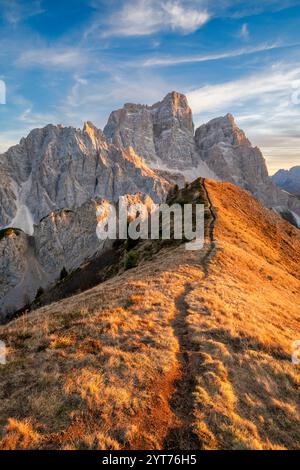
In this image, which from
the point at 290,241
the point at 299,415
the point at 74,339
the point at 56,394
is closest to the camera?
the point at 56,394

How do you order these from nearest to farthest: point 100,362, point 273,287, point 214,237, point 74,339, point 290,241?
point 100,362 → point 74,339 → point 273,287 → point 214,237 → point 290,241

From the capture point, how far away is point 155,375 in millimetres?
13156

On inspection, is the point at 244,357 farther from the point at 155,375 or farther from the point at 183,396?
the point at 155,375

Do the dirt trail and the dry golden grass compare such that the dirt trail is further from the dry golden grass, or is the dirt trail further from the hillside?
the dry golden grass

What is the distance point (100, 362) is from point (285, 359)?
391 inches

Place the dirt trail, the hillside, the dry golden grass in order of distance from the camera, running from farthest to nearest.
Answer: the dry golden grass, the hillside, the dirt trail

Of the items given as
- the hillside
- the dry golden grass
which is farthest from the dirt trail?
the dry golden grass

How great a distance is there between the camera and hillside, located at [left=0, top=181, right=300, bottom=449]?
1009cm

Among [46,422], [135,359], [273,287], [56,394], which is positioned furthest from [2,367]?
[273,287]

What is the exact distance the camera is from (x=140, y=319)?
18344mm

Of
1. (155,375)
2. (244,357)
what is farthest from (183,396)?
(244,357)

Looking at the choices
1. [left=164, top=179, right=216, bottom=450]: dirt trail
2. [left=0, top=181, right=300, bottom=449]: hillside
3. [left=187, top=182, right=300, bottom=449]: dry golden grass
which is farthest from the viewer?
[left=187, top=182, right=300, bottom=449]: dry golden grass

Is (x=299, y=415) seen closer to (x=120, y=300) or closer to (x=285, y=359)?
(x=285, y=359)

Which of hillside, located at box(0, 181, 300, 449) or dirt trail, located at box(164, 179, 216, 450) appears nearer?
dirt trail, located at box(164, 179, 216, 450)
